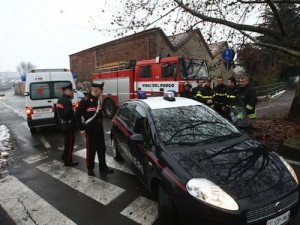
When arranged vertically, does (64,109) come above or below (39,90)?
below

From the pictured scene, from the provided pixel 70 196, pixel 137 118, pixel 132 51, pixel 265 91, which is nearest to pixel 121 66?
pixel 137 118

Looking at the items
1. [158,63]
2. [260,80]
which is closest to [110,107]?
[158,63]

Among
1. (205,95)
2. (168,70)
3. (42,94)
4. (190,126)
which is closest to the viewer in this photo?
(190,126)

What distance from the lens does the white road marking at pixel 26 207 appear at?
A: 3767 mm

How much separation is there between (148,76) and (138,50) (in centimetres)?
1154

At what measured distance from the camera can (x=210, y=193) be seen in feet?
8.98

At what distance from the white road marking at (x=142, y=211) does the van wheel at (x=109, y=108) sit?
9.17 meters

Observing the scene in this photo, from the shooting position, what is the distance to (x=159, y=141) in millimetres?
3656

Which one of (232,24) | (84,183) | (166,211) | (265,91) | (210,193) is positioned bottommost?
(84,183)

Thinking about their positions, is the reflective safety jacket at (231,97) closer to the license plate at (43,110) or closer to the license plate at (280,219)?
the license plate at (280,219)

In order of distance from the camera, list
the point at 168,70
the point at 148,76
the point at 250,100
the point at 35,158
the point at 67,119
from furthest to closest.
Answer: the point at 148,76
the point at 168,70
the point at 250,100
the point at 35,158
the point at 67,119

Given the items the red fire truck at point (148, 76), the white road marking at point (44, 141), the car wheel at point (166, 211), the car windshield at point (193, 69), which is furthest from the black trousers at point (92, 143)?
the car windshield at point (193, 69)

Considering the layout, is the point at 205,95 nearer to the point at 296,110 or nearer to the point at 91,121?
the point at 296,110

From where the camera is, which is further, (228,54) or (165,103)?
(228,54)
